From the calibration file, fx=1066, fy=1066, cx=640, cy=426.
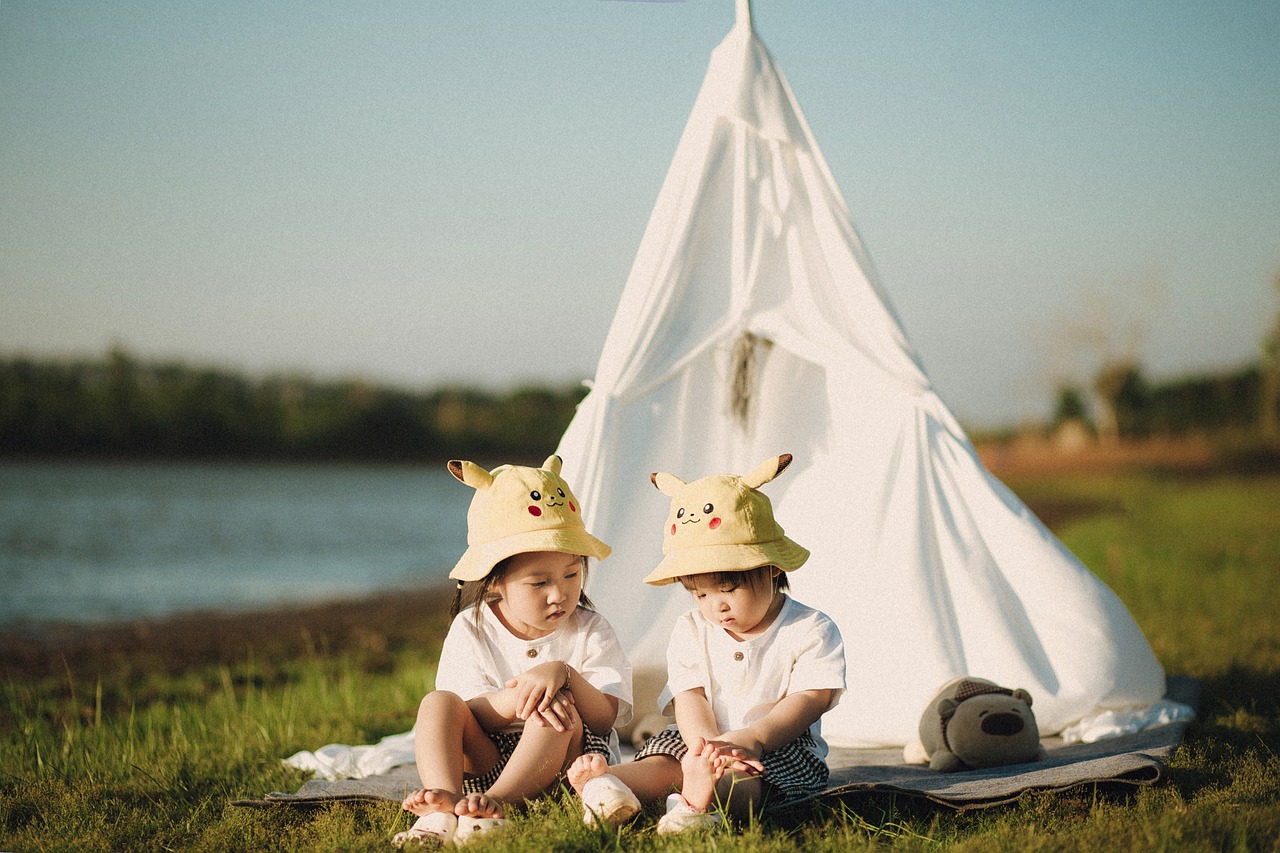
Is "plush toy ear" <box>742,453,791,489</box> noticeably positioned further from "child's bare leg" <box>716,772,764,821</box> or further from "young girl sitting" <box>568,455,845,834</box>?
"child's bare leg" <box>716,772,764,821</box>

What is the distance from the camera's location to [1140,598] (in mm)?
6895

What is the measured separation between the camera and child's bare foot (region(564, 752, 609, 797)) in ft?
8.23

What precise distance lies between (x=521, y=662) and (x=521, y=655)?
2 centimetres

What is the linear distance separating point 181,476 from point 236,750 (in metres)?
20.8

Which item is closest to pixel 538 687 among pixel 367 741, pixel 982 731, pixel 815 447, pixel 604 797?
pixel 604 797

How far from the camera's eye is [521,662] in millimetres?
2766

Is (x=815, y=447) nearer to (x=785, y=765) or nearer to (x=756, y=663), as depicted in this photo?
(x=756, y=663)

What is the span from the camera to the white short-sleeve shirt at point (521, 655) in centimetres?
272

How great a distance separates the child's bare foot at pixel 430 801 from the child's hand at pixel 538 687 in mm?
243

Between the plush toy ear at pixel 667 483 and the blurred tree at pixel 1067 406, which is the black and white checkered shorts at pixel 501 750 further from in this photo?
the blurred tree at pixel 1067 406

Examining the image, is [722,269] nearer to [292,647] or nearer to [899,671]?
[899,671]

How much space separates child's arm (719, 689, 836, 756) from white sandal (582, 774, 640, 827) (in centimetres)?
26

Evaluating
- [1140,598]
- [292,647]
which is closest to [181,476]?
[292,647]

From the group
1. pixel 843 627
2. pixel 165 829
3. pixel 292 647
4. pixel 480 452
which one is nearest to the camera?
pixel 165 829
